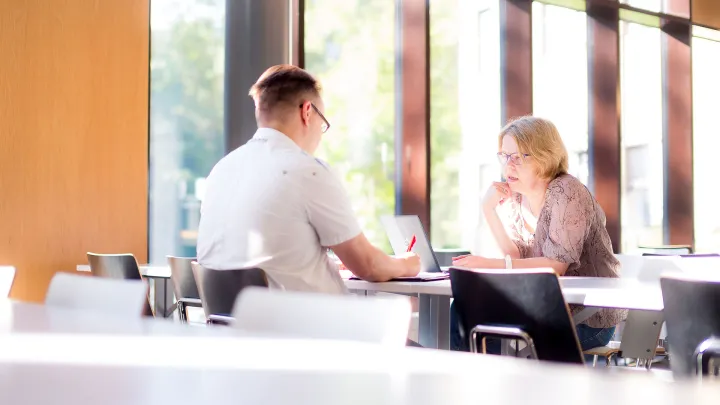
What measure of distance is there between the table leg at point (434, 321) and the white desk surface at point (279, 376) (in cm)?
205

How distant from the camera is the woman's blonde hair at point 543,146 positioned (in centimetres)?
331

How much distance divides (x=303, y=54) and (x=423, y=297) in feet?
8.92

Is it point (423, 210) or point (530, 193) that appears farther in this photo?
point (423, 210)

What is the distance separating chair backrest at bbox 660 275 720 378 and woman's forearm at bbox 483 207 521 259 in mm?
1589

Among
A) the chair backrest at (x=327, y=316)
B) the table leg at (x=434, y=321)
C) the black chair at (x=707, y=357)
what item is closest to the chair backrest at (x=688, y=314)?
the black chair at (x=707, y=357)

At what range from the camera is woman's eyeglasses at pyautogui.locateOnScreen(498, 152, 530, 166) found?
11.0 feet

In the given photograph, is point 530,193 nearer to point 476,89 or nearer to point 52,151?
point 52,151

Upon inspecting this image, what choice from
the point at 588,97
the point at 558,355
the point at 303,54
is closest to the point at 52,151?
the point at 303,54

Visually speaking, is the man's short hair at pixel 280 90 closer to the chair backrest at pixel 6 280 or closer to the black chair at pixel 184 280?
the black chair at pixel 184 280

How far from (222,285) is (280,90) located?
2.46ft

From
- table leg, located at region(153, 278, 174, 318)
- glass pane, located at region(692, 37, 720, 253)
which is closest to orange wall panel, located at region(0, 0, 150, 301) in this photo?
table leg, located at region(153, 278, 174, 318)

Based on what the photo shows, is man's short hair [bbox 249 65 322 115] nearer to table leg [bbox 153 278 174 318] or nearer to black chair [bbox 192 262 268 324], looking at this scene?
black chair [bbox 192 262 268 324]

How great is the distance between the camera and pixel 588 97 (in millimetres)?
8195

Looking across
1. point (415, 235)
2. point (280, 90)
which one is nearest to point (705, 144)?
point (415, 235)
